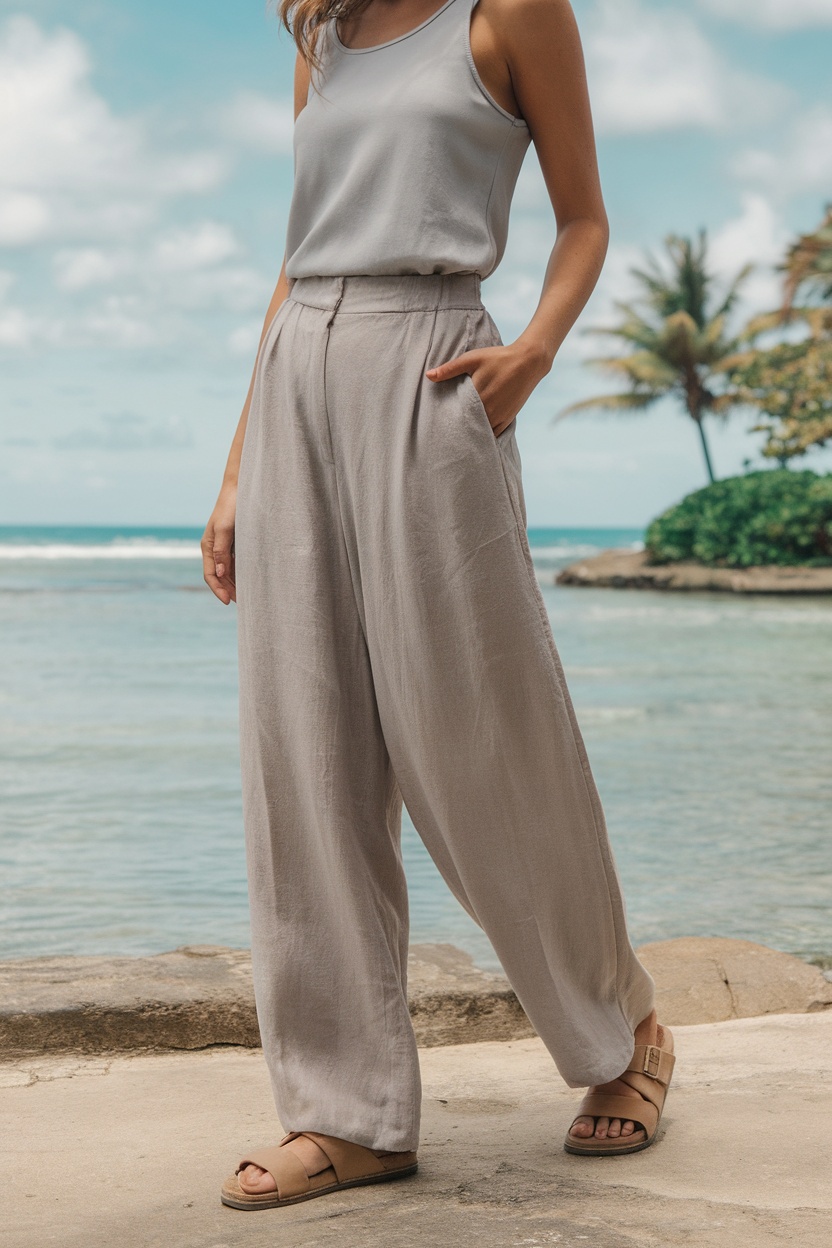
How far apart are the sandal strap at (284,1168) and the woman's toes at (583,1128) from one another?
0.36 meters

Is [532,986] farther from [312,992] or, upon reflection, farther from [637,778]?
[637,778]

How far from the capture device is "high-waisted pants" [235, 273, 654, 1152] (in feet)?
5.17

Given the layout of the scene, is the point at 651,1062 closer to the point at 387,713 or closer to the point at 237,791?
the point at 387,713

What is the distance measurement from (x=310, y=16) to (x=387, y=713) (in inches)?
35.4

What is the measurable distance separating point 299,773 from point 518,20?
944 mm

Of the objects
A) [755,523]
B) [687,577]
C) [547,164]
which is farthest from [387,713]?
[755,523]

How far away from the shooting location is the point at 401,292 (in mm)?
1619

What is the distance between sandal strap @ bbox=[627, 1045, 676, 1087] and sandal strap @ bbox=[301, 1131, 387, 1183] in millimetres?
369

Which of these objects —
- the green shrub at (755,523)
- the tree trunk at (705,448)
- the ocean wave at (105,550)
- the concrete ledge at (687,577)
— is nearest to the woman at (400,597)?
the concrete ledge at (687,577)

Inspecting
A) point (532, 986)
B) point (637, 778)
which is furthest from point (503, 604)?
point (637, 778)

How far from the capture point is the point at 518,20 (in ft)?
5.20

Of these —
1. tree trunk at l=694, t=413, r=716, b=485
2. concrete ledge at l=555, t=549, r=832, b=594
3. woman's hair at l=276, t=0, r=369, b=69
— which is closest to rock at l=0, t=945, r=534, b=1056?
woman's hair at l=276, t=0, r=369, b=69

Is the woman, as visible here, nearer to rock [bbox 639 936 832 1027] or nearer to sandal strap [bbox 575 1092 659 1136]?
sandal strap [bbox 575 1092 659 1136]

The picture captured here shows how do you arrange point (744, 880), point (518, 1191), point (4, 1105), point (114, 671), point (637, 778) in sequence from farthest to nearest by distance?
point (114, 671) → point (637, 778) → point (744, 880) → point (4, 1105) → point (518, 1191)
